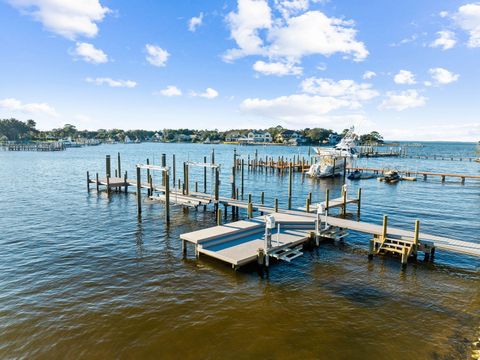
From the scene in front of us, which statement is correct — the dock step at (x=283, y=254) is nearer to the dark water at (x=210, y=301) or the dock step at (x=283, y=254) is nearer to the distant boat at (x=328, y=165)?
the dark water at (x=210, y=301)

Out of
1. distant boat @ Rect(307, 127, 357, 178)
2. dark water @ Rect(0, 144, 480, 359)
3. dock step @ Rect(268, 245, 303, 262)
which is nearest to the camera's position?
dark water @ Rect(0, 144, 480, 359)

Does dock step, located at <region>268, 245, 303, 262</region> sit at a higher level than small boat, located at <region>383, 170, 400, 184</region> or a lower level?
lower

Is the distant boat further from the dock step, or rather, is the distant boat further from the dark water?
the dock step

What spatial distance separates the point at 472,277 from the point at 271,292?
34.8ft

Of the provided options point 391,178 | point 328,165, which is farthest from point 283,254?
point 391,178

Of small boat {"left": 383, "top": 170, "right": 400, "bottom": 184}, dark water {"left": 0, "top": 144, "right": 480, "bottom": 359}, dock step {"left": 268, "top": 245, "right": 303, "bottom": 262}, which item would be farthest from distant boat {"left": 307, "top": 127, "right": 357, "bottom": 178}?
dock step {"left": 268, "top": 245, "right": 303, "bottom": 262}

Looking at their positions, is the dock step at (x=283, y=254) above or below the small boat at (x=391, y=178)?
below

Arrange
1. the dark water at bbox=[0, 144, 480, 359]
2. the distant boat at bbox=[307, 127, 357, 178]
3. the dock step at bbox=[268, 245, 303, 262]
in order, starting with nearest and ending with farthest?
1. the dark water at bbox=[0, 144, 480, 359]
2. the dock step at bbox=[268, 245, 303, 262]
3. the distant boat at bbox=[307, 127, 357, 178]

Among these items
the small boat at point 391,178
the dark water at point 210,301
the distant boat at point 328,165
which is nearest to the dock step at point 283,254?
the dark water at point 210,301

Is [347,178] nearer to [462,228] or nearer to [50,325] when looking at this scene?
[462,228]

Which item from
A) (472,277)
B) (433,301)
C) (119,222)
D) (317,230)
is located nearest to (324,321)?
(433,301)

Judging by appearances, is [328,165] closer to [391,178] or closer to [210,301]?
[391,178]

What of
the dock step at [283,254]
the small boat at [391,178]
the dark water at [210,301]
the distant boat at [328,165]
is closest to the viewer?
the dark water at [210,301]

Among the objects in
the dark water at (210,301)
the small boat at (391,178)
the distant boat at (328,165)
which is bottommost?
the dark water at (210,301)
